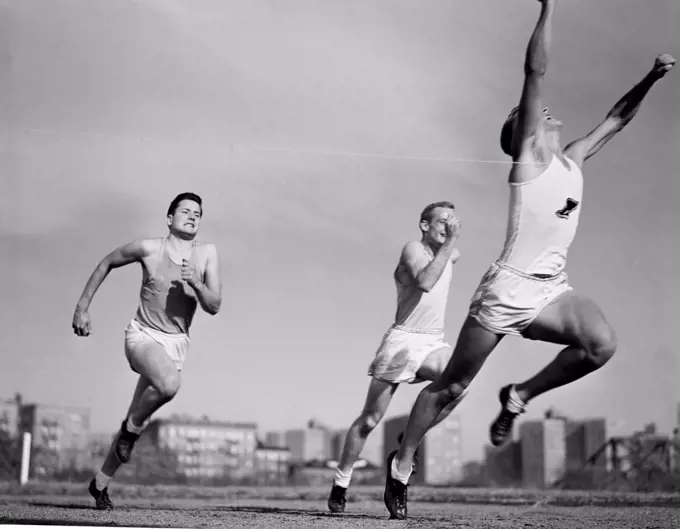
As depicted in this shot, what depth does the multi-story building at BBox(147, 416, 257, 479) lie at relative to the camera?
18.4 ft

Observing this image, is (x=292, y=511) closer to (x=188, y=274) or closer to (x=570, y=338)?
(x=188, y=274)

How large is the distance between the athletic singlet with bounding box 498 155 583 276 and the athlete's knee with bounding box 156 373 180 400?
171 cm

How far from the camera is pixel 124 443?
4645 mm

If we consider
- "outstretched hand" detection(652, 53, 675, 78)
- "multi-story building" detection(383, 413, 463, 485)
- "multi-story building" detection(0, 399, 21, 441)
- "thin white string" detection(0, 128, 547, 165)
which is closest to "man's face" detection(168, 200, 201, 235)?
"thin white string" detection(0, 128, 547, 165)

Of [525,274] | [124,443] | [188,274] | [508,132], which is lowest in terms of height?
[124,443]

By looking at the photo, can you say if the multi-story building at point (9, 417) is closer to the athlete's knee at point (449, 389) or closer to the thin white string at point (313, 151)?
the thin white string at point (313, 151)

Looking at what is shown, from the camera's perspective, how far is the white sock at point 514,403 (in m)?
3.84

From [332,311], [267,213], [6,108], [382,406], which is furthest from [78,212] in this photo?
[382,406]

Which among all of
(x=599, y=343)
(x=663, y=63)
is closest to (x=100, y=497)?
(x=599, y=343)

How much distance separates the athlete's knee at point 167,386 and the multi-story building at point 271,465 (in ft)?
4.50

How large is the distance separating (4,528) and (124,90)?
2439mm

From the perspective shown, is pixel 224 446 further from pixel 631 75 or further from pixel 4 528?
pixel 631 75

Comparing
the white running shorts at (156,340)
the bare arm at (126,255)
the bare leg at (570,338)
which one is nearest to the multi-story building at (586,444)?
the bare leg at (570,338)

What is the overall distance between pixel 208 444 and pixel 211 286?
4.85 ft
